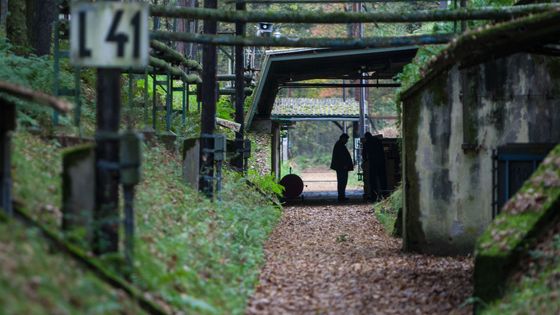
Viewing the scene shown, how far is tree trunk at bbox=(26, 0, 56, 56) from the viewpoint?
1628 centimetres

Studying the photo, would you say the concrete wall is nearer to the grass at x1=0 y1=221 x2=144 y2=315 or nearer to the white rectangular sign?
the white rectangular sign

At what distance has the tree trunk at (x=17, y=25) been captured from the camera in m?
16.8

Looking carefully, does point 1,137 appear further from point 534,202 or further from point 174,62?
point 174,62

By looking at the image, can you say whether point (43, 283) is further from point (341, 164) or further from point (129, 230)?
point (341, 164)

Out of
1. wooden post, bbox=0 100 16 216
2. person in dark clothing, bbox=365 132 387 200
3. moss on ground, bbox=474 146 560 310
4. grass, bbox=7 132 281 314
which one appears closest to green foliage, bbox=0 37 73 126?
grass, bbox=7 132 281 314

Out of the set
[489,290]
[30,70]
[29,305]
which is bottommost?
[489,290]

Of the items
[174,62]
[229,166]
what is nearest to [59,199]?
[174,62]

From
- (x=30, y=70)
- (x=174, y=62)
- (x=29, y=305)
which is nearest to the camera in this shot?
(x=29, y=305)

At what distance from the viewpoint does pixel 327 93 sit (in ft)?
209

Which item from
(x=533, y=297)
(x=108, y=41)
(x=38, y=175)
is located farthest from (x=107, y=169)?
(x=533, y=297)

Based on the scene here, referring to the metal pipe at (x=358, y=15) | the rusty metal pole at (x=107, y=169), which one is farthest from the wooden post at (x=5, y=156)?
the metal pipe at (x=358, y=15)

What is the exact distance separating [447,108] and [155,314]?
8.23m

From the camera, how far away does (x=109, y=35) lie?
25.0 feet

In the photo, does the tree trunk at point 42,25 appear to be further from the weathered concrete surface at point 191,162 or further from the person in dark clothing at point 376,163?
the person in dark clothing at point 376,163
